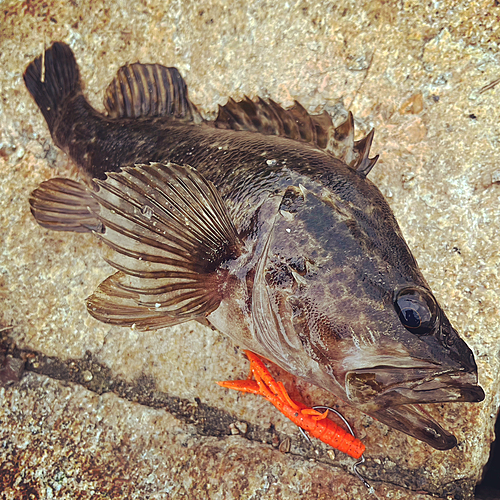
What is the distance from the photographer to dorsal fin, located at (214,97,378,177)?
2.10 meters

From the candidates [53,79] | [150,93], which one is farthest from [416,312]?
[53,79]

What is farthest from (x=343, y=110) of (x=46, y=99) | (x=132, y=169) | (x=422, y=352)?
(x=46, y=99)

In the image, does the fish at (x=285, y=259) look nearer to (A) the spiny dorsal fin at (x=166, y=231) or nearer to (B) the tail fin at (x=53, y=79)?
(A) the spiny dorsal fin at (x=166, y=231)

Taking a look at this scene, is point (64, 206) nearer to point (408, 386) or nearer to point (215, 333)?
point (215, 333)

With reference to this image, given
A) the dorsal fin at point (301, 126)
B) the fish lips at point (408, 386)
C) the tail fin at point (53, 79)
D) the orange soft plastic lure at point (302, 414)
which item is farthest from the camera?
the tail fin at point (53, 79)

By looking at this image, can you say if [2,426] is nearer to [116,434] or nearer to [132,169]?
[116,434]

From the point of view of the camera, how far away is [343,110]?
9.07 feet

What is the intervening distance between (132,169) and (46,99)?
5.41 ft

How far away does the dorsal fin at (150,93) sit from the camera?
2.64m

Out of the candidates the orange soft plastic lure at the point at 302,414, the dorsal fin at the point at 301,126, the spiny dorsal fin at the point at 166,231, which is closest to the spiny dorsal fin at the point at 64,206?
the spiny dorsal fin at the point at 166,231

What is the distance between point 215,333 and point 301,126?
4.59 feet

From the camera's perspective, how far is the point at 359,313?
1.65 metres

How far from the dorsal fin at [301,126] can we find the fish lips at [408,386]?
95 cm

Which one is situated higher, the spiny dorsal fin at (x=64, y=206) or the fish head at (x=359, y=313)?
the fish head at (x=359, y=313)
